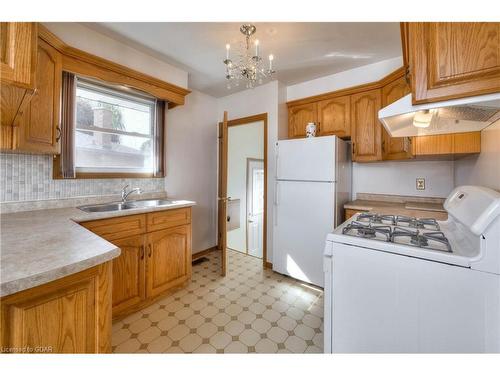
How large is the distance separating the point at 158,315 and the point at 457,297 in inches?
80.1

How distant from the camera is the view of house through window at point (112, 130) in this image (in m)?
1.99

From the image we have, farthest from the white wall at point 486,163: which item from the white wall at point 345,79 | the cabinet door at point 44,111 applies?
the cabinet door at point 44,111

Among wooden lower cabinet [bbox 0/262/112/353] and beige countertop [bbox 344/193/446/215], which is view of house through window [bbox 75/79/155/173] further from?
beige countertop [bbox 344/193/446/215]

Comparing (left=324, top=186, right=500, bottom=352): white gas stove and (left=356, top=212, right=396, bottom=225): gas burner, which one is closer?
(left=324, top=186, right=500, bottom=352): white gas stove

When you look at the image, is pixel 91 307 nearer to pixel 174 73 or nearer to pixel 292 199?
pixel 292 199

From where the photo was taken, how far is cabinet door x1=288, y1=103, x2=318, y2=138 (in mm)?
2725

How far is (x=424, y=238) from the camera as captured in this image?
3.45 feet

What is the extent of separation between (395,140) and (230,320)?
2.36 m

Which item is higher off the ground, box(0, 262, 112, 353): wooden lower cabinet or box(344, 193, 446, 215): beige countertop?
box(344, 193, 446, 215): beige countertop

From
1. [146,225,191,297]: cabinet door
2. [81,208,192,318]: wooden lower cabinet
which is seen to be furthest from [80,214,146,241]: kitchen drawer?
[146,225,191,297]: cabinet door

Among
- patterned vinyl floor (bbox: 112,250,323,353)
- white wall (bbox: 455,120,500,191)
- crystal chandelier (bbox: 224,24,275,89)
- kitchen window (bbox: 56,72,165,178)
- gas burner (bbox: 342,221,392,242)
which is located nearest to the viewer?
gas burner (bbox: 342,221,392,242)

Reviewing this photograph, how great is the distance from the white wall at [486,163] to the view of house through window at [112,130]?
2964 millimetres

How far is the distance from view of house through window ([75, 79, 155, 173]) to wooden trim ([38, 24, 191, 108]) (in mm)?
309
